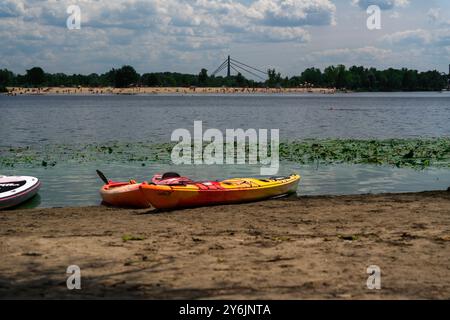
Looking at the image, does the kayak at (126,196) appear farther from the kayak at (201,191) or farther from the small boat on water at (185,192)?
the kayak at (201,191)

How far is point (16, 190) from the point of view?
1600cm

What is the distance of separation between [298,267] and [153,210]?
6.77m

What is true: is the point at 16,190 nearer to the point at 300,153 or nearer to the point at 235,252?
the point at 235,252

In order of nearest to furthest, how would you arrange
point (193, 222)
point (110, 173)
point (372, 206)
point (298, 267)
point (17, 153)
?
point (298, 267) < point (193, 222) < point (372, 206) < point (110, 173) < point (17, 153)

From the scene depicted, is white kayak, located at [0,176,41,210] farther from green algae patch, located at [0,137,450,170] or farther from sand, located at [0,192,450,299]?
green algae patch, located at [0,137,450,170]

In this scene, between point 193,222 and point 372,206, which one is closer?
point 193,222

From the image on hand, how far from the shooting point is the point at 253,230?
11.1 m

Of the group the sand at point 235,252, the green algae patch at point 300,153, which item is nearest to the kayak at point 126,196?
the sand at point 235,252

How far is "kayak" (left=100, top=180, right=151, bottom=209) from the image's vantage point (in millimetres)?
14844

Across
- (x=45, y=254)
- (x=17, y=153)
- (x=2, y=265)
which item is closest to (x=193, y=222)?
(x=45, y=254)

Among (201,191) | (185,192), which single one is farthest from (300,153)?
(185,192)

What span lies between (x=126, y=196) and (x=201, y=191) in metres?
2.06

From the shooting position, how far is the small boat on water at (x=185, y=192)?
13750mm

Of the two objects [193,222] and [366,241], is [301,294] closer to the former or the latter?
[366,241]
